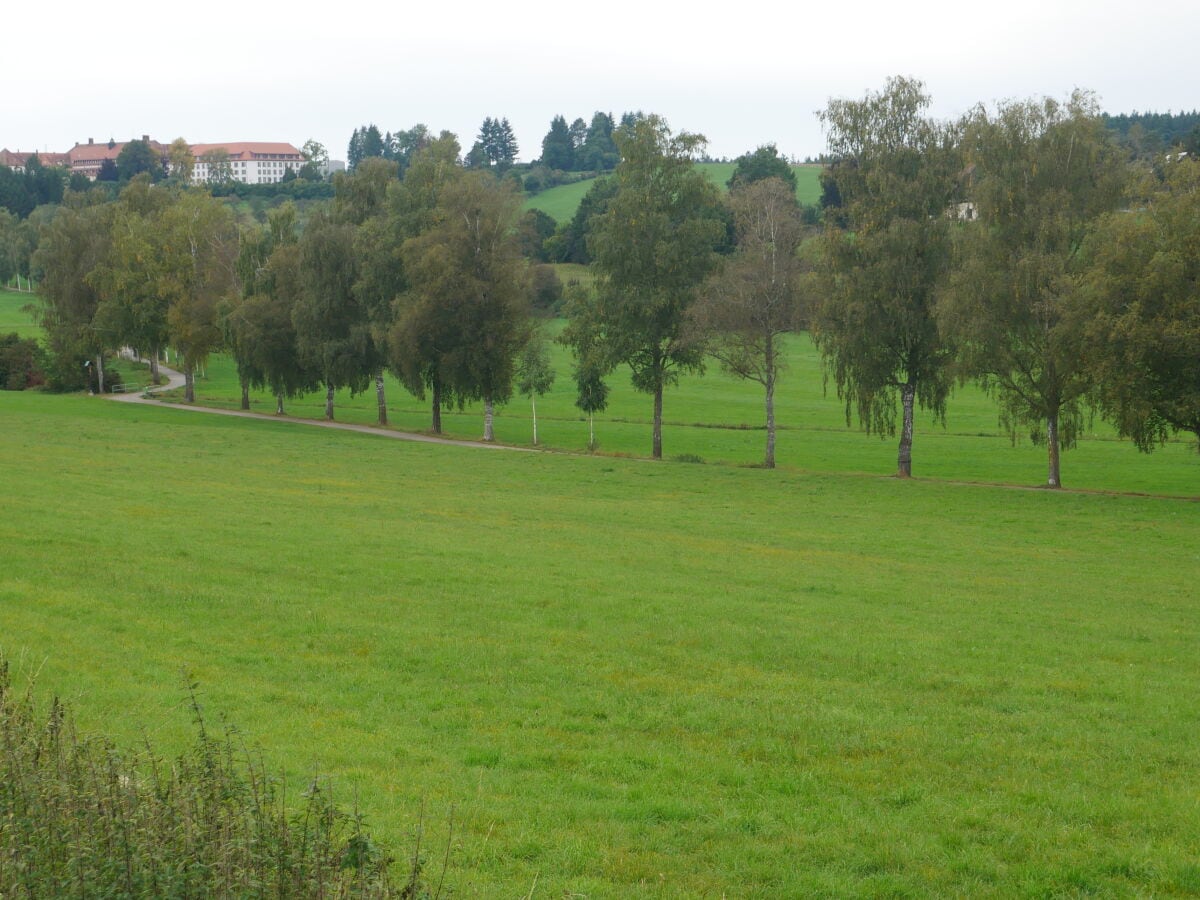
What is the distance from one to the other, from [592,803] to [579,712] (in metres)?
2.79

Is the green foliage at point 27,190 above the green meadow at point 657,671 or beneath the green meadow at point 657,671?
above

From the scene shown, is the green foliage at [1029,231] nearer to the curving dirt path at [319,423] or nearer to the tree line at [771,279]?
the tree line at [771,279]

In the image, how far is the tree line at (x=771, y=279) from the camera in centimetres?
3744

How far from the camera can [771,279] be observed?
4853 cm

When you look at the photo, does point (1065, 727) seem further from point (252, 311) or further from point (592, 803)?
point (252, 311)

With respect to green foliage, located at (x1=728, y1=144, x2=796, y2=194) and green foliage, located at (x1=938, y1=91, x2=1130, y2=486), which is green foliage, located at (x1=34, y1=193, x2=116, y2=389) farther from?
green foliage, located at (x1=728, y1=144, x2=796, y2=194)

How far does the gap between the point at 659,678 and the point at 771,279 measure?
3694 cm

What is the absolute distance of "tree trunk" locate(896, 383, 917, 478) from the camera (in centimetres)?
4616

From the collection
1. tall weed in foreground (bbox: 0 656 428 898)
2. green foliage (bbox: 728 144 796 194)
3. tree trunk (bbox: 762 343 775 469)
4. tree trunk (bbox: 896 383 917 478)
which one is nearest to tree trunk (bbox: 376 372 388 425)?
tree trunk (bbox: 762 343 775 469)

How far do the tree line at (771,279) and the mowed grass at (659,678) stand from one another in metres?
10.9

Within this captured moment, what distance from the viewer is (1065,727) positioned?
12.2 meters

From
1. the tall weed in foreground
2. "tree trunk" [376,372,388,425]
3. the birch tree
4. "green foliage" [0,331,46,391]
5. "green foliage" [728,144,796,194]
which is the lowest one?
the tall weed in foreground

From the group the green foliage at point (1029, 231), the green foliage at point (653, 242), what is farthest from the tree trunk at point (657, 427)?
the green foliage at point (1029, 231)

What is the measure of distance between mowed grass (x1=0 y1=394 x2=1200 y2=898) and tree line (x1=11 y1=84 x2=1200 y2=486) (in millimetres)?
10888
